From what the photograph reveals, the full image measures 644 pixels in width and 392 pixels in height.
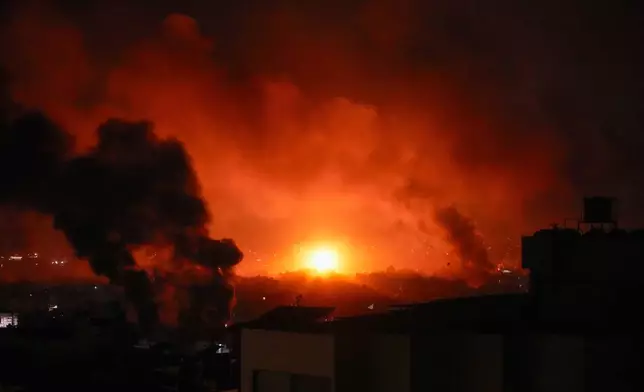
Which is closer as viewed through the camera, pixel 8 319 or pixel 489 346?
pixel 489 346

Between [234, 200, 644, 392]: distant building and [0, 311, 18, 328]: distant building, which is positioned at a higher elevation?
[234, 200, 644, 392]: distant building

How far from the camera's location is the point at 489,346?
11.7 m

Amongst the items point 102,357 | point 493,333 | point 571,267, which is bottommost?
point 102,357

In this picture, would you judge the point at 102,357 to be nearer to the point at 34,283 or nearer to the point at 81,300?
the point at 81,300

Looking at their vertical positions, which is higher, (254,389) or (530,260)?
(530,260)

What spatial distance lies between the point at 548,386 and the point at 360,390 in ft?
9.77

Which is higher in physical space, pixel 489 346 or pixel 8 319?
pixel 489 346

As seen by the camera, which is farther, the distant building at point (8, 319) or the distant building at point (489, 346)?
the distant building at point (8, 319)

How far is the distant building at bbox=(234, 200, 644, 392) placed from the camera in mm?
11148

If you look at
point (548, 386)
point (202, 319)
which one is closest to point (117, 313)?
point (202, 319)

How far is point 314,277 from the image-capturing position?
224 feet

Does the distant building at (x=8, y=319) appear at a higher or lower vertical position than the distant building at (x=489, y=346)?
lower

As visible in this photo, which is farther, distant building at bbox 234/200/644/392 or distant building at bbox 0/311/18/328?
distant building at bbox 0/311/18/328

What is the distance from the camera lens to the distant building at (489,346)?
11.1m
